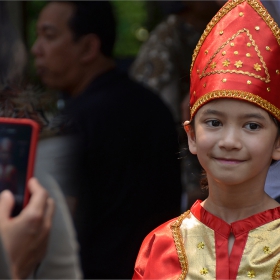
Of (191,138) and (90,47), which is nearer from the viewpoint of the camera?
(191,138)

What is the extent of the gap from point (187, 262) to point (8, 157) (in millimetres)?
1088

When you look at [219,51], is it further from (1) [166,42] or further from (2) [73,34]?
(1) [166,42]

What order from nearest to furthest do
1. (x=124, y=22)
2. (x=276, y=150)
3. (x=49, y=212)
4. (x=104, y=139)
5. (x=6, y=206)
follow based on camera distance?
(x=276, y=150) → (x=6, y=206) → (x=49, y=212) → (x=104, y=139) → (x=124, y=22)

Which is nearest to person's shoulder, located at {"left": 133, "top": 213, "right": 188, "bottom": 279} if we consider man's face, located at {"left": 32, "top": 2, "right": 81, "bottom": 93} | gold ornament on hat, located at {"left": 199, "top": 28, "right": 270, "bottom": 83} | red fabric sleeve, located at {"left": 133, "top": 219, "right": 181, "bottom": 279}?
red fabric sleeve, located at {"left": 133, "top": 219, "right": 181, "bottom": 279}

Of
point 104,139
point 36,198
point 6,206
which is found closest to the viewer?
point 6,206

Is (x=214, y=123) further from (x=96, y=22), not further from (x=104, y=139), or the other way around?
(x=96, y=22)

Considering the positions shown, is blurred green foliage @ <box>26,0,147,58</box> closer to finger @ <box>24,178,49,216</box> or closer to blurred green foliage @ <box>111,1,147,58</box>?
blurred green foliage @ <box>111,1,147,58</box>

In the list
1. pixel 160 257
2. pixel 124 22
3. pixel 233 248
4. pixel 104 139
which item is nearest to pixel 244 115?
pixel 233 248

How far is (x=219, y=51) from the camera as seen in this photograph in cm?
263

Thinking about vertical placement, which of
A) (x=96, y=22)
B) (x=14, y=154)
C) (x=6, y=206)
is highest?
(x=96, y=22)

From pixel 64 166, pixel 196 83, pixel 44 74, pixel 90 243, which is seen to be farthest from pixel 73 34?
pixel 196 83

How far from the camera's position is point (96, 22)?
13.0 ft

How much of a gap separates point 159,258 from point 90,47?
1504mm

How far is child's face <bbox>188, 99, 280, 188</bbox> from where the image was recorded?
8.34 ft
